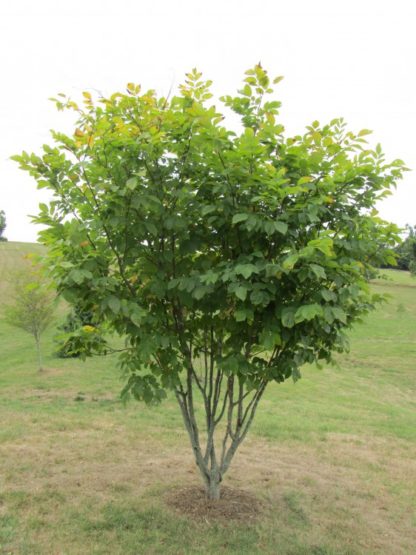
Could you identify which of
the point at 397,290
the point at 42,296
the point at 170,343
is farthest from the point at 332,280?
the point at 397,290

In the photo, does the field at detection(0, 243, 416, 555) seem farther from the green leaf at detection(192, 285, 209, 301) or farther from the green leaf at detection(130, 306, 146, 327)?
the green leaf at detection(192, 285, 209, 301)

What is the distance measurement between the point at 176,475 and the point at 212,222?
356cm

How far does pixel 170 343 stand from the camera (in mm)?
4113

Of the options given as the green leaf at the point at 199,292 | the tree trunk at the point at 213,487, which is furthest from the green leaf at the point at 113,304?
the tree trunk at the point at 213,487

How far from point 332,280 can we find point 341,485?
368cm

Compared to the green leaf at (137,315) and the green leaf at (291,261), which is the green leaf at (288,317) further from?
the green leaf at (137,315)

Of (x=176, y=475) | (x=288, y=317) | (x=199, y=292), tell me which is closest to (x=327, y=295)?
(x=288, y=317)

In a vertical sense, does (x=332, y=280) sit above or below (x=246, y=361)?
above

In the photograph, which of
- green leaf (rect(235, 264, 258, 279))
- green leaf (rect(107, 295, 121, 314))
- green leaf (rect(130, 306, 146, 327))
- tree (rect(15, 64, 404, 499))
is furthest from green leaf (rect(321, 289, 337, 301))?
green leaf (rect(107, 295, 121, 314))

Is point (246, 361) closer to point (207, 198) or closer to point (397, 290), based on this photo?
point (207, 198)

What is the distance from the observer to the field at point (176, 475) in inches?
171

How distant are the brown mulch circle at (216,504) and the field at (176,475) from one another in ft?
0.32

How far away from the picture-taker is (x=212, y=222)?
3.98m

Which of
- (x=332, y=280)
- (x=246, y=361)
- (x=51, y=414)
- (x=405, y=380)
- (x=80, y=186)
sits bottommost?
(x=405, y=380)
